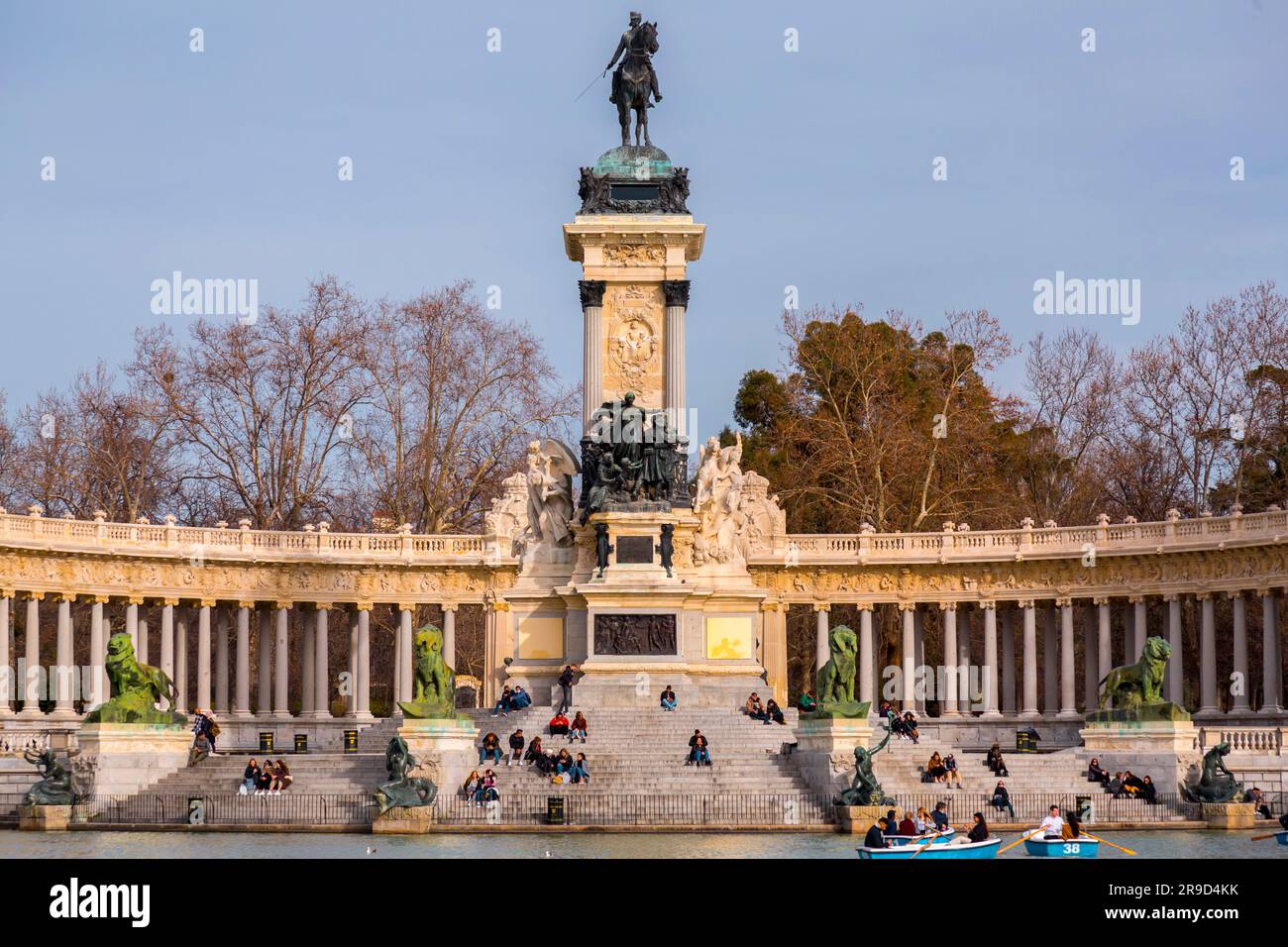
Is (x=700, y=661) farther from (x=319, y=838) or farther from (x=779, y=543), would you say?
(x=319, y=838)

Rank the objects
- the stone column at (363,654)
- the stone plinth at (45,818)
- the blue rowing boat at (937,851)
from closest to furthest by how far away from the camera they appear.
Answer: the blue rowing boat at (937,851), the stone plinth at (45,818), the stone column at (363,654)

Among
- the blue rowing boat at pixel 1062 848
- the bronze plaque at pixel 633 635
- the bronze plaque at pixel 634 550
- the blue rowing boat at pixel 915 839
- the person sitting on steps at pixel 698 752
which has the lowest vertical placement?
the blue rowing boat at pixel 1062 848

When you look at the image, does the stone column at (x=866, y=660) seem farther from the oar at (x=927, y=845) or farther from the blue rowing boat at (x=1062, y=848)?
the oar at (x=927, y=845)

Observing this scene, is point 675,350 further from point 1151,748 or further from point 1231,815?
point 1231,815

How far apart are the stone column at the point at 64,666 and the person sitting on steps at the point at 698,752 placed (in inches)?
902

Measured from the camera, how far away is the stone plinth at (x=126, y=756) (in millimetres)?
45688

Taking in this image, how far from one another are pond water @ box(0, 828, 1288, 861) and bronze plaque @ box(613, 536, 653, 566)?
57.4ft

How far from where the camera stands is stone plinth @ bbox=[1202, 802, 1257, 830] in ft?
142

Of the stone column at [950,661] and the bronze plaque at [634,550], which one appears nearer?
the bronze plaque at [634,550]

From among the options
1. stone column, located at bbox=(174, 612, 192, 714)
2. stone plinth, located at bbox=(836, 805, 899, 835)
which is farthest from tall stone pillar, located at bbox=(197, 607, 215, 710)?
stone plinth, located at bbox=(836, 805, 899, 835)

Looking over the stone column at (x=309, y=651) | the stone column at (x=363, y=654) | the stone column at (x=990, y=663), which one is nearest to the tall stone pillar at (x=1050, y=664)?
the stone column at (x=990, y=663)
